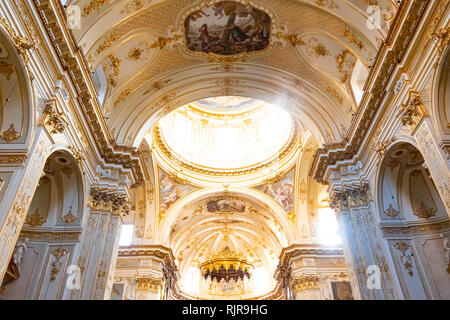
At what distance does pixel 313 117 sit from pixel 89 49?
7.61 metres

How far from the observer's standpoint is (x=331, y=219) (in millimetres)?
19016

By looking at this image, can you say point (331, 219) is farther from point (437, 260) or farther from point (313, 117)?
point (437, 260)

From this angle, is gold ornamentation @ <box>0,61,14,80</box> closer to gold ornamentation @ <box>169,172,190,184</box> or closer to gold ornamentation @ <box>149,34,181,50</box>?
gold ornamentation @ <box>149,34,181,50</box>

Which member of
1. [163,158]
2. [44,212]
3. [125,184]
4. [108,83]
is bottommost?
[44,212]

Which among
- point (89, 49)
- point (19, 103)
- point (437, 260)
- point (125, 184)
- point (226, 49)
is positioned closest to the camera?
point (19, 103)

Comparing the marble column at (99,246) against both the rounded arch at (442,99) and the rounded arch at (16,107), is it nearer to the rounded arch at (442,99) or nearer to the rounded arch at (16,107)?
the rounded arch at (16,107)

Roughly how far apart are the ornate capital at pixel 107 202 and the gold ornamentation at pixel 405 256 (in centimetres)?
779

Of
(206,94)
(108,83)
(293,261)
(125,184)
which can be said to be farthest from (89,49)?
(293,261)

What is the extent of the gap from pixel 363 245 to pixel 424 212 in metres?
1.89

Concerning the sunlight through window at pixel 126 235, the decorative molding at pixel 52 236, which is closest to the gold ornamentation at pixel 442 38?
the decorative molding at pixel 52 236

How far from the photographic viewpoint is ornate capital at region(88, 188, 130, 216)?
9820mm

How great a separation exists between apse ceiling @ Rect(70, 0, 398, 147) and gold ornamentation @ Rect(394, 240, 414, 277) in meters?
3.98

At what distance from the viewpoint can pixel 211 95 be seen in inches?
531

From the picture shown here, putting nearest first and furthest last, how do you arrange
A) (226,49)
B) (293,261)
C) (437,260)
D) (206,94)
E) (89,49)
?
1. (437,260)
2. (89,49)
3. (226,49)
4. (206,94)
5. (293,261)
